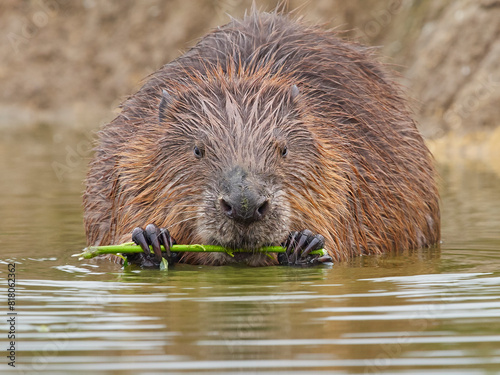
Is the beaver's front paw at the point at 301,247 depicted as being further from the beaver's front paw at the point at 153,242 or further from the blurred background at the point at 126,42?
the blurred background at the point at 126,42

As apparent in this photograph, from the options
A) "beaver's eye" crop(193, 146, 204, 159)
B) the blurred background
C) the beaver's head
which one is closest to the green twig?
the beaver's head

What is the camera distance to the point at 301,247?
462 centimetres

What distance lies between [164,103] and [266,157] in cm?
72

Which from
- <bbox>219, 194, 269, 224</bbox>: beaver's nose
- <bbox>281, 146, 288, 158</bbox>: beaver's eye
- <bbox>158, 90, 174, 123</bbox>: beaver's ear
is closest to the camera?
<bbox>219, 194, 269, 224</bbox>: beaver's nose

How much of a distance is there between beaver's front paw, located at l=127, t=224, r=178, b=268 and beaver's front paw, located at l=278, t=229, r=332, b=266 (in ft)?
1.63

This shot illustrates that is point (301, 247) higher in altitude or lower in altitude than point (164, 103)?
lower

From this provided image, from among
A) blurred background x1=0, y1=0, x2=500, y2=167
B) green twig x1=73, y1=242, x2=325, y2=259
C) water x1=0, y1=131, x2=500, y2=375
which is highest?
blurred background x1=0, y1=0, x2=500, y2=167

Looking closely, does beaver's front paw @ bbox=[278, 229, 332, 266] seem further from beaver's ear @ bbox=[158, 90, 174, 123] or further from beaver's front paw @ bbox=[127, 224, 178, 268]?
beaver's ear @ bbox=[158, 90, 174, 123]

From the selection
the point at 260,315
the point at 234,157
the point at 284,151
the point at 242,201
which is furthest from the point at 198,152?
the point at 260,315

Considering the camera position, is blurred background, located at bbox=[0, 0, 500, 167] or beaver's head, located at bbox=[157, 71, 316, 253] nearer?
beaver's head, located at bbox=[157, 71, 316, 253]

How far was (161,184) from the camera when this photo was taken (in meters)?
4.84

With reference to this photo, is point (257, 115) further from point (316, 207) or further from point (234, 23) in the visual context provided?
point (234, 23)

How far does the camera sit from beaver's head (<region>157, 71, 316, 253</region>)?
14.2 feet

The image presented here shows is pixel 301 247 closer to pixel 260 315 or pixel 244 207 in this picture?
pixel 244 207
